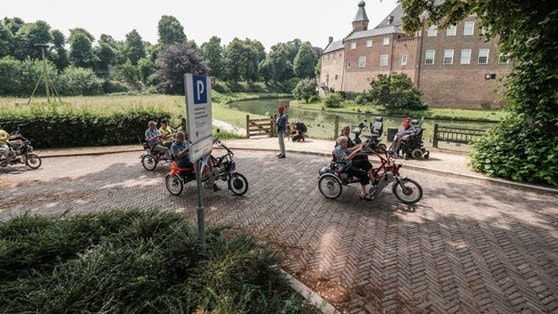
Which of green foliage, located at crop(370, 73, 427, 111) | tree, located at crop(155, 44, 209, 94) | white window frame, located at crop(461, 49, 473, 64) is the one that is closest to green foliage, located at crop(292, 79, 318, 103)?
green foliage, located at crop(370, 73, 427, 111)

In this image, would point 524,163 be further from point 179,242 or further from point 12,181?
point 12,181

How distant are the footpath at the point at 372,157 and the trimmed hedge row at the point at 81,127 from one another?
25.5 inches

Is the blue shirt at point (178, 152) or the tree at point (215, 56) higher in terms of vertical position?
the tree at point (215, 56)

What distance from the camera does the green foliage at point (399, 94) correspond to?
35.5 metres

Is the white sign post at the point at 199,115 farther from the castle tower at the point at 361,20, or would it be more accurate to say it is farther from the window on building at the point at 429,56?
the castle tower at the point at 361,20

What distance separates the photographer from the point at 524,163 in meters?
8.09

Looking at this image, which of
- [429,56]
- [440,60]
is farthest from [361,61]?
[440,60]

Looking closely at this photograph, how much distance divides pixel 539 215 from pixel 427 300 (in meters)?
4.31

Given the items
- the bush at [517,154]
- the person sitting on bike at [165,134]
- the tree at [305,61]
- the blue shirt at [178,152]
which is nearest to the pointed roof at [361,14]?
the tree at [305,61]

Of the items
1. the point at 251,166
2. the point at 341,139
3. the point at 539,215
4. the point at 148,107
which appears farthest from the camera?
the point at 148,107

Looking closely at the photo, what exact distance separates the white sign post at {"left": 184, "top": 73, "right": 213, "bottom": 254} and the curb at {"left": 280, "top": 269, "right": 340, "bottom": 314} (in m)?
1.21

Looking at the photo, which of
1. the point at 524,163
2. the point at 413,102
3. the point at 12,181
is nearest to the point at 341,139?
the point at 524,163

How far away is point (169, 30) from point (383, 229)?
9651cm

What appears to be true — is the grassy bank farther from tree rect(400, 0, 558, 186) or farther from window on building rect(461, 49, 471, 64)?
tree rect(400, 0, 558, 186)
